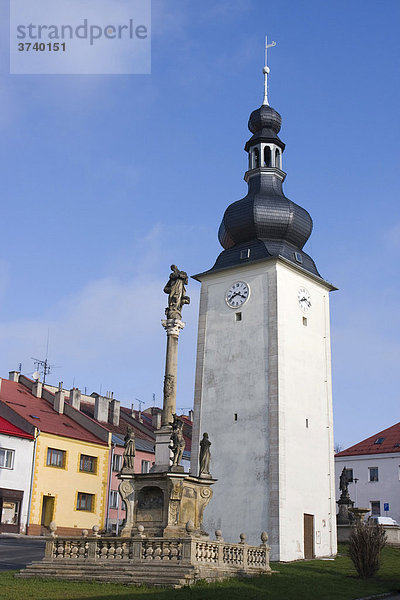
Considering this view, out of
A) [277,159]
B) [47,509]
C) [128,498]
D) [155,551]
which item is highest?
[277,159]

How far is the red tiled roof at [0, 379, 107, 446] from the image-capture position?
4612 centimetres

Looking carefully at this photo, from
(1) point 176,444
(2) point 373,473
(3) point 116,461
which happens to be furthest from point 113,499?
(1) point 176,444

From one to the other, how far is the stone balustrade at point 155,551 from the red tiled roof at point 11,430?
22.7 m

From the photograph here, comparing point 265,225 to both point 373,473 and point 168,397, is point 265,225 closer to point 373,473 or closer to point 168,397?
point 168,397

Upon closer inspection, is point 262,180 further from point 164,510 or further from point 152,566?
point 152,566

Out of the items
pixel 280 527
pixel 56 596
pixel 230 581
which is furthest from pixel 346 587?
pixel 280 527

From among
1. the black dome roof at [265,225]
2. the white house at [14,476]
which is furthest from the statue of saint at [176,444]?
the white house at [14,476]

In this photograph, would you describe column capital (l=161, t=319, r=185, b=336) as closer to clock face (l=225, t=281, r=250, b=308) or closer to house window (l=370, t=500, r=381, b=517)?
clock face (l=225, t=281, r=250, b=308)

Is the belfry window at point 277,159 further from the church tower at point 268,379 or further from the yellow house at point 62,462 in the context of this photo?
the yellow house at point 62,462

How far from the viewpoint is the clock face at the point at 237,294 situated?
37031 mm

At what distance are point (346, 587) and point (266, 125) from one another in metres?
27.1

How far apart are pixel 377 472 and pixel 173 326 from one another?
1443 inches

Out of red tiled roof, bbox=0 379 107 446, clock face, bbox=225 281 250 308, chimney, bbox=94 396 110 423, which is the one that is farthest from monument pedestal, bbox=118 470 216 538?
chimney, bbox=94 396 110 423

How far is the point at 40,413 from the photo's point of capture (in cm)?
4803
